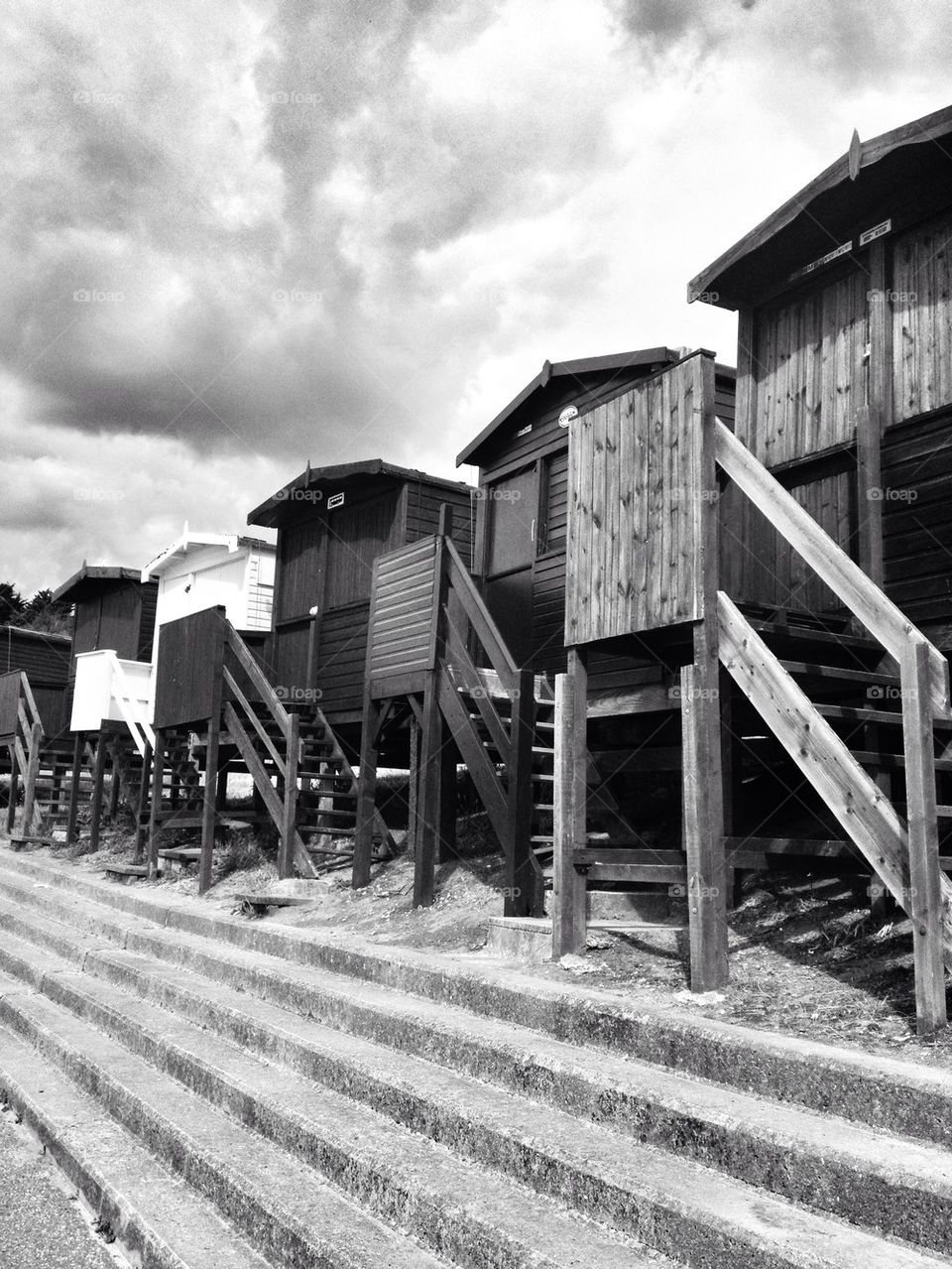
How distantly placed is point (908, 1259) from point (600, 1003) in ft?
7.16

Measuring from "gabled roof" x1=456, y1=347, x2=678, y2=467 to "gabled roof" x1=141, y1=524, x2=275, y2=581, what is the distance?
8.29m

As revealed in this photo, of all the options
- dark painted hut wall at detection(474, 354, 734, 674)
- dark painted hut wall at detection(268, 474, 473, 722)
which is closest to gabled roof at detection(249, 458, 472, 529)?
dark painted hut wall at detection(268, 474, 473, 722)

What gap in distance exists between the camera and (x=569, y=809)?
6.65 meters

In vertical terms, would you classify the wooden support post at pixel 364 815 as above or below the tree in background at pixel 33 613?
below

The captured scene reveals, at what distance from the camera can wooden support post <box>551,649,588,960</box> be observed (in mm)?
6523

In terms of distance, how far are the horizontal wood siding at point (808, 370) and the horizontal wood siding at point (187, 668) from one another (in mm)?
7705

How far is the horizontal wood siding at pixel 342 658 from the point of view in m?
14.7

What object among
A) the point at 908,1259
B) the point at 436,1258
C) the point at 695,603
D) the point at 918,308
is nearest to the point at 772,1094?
the point at 908,1259

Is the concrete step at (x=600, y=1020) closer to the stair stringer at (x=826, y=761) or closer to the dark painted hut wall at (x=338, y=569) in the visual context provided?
the stair stringer at (x=826, y=761)

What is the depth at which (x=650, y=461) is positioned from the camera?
6488 mm

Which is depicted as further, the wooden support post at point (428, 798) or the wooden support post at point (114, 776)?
the wooden support post at point (114, 776)

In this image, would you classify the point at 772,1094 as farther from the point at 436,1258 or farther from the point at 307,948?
the point at 307,948

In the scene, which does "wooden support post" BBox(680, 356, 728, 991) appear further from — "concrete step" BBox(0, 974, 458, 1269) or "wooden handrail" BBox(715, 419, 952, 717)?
"concrete step" BBox(0, 974, 458, 1269)

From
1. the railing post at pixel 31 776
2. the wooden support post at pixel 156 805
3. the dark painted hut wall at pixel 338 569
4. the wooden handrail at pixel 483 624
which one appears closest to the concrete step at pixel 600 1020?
the wooden handrail at pixel 483 624
